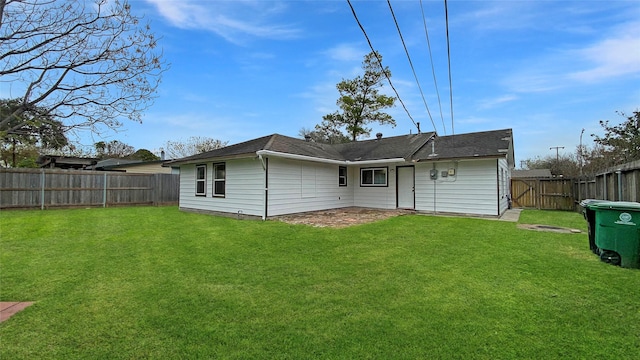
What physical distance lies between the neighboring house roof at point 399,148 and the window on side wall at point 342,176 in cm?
61

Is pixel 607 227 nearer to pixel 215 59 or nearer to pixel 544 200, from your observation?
pixel 544 200

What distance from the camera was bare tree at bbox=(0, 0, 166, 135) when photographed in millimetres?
5445

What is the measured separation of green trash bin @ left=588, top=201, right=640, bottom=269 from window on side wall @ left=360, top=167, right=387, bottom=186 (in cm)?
842

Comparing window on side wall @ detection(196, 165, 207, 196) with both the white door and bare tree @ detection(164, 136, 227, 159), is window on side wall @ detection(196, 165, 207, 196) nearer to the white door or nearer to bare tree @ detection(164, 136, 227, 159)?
the white door

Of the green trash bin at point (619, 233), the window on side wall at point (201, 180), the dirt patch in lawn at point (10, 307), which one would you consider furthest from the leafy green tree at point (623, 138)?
the dirt patch in lawn at point (10, 307)

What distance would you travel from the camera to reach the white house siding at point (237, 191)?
9875 millimetres

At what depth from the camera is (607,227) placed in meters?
4.80

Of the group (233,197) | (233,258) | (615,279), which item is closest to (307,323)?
(233,258)

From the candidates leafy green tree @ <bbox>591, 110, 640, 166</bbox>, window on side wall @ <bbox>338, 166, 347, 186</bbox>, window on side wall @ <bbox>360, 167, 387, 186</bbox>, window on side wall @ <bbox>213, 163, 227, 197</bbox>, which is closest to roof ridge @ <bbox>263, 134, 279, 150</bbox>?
window on side wall @ <bbox>213, 163, 227, 197</bbox>

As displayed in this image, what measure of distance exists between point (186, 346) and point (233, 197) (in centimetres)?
858

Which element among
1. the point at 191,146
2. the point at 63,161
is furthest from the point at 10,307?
the point at 191,146

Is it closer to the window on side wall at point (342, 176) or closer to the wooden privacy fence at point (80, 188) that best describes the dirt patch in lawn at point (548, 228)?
the window on side wall at point (342, 176)

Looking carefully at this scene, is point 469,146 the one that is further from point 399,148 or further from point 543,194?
point 543,194

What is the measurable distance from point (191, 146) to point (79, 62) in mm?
25335
